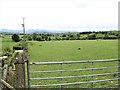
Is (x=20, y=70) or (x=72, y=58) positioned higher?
(x=20, y=70)

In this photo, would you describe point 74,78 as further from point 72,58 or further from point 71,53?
point 71,53

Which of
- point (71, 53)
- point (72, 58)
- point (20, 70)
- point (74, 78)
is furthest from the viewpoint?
point (71, 53)

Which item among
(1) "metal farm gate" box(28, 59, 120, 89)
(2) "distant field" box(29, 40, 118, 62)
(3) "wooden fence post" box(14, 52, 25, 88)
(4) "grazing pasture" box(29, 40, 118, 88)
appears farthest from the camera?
(2) "distant field" box(29, 40, 118, 62)

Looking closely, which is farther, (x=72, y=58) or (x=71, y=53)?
(x=71, y=53)

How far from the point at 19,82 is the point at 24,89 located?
0.22 metres

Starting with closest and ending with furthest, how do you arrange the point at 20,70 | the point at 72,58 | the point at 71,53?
the point at 20,70 < the point at 72,58 < the point at 71,53

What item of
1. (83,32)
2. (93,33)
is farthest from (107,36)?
(83,32)

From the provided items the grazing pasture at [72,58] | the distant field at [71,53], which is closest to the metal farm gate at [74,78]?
the grazing pasture at [72,58]

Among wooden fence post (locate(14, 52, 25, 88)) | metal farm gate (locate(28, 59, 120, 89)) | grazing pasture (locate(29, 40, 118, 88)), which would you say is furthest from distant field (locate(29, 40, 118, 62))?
wooden fence post (locate(14, 52, 25, 88))

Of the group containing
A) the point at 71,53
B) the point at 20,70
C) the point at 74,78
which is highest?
the point at 20,70

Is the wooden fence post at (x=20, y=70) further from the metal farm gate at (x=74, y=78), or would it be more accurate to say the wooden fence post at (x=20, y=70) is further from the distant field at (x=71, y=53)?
the distant field at (x=71, y=53)

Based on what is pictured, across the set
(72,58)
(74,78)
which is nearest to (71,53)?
(72,58)

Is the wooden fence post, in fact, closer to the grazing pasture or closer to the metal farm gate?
the metal farm gate

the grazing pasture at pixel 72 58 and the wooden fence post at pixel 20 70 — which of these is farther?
the grazing pasture at pixel 72 58
